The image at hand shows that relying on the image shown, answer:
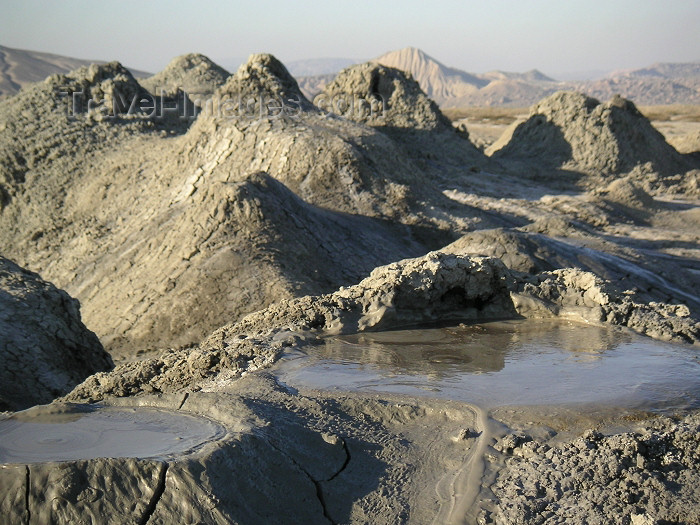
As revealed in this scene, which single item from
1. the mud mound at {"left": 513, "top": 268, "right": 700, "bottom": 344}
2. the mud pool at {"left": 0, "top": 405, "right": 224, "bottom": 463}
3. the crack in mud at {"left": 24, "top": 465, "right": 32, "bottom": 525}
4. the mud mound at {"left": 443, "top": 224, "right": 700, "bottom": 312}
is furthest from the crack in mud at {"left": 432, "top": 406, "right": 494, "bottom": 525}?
the mud mound at {"left": 443, "top": 224, "right": 700, "bottom": 312}

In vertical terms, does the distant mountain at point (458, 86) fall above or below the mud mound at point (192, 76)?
above

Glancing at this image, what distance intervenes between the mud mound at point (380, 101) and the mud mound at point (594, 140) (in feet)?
7.39

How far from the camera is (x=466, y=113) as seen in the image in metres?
35.5

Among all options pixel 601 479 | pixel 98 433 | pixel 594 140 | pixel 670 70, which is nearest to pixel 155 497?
pixel 98 433

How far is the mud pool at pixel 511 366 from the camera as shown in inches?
151

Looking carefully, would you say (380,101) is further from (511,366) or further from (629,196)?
(511,366)

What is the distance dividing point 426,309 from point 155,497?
8.84ft

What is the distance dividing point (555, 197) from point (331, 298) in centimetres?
961

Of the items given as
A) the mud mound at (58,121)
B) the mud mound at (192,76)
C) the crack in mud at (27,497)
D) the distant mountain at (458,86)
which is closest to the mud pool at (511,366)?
the crack in mud at (27,497)

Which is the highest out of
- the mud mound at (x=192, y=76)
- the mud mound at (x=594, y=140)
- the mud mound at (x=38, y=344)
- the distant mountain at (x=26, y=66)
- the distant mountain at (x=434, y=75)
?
the distant mountain at (x=434, y=75)

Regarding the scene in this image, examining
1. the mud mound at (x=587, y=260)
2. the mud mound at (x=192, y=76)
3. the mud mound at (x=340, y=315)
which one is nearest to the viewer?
the mud mound at (x=340, y=315)

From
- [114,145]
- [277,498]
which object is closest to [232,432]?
[277,498]

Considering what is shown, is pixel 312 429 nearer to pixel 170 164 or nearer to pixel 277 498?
pixel 277 498

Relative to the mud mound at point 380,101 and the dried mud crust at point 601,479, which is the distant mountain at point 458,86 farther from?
the dried mud crust at point 601,479
